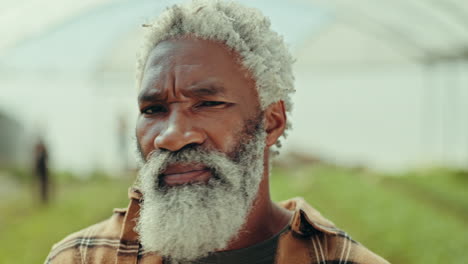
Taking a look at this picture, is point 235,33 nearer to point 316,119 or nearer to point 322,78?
point 316,119

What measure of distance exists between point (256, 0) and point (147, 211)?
10.5m

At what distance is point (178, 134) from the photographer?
178 centimetres

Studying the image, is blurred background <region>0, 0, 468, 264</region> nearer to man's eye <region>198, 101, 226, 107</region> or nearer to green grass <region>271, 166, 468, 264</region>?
green grass <region>271, 166, 468, 264</region>

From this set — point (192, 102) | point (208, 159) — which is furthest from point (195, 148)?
point (192, 102)

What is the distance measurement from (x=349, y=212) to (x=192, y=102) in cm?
640

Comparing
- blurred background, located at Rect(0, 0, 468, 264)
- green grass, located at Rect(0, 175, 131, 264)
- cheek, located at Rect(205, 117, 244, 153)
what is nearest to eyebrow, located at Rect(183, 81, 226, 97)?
cheek, located at Rect(205, 117, 244, 153)

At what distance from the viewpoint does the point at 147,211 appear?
6.11 ft

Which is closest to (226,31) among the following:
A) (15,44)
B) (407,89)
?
(15,44)

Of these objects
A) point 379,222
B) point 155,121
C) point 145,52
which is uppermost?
point 145,52

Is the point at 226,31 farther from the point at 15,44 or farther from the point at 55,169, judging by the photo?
the point at 55,169

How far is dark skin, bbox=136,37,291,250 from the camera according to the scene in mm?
1814

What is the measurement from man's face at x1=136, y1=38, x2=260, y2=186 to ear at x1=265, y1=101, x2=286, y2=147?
12 centimetres

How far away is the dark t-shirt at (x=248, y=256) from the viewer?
75.5 inches

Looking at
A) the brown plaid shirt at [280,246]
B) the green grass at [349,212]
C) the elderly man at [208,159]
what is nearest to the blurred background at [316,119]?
the green grass at [349,212]
